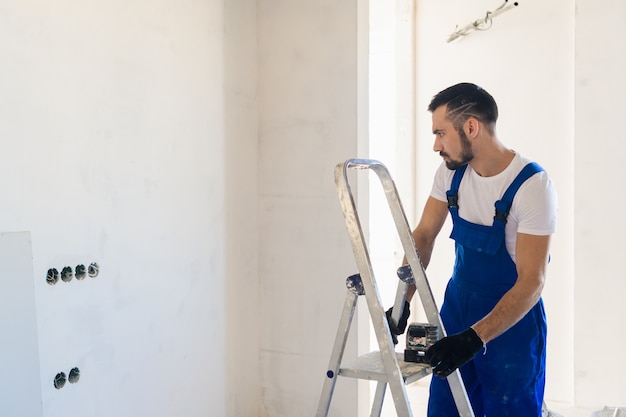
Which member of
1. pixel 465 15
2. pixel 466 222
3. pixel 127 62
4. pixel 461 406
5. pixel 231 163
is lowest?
pixel 461 406

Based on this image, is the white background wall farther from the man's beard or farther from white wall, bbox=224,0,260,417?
the man's beard

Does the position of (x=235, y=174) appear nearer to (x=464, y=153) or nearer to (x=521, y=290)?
(x=464, y=153)

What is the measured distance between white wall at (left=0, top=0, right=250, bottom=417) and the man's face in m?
1.05

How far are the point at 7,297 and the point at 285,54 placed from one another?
1.76m

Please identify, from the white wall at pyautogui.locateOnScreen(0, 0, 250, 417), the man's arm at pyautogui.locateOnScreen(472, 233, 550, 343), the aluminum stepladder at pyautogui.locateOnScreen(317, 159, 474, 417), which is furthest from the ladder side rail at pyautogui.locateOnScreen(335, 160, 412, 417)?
the white wall at pyautogui.locateOnScreen(0, 0, 250, 417)

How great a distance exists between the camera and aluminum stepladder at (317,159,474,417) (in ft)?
4.81

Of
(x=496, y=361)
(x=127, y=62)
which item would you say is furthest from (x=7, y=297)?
(x=496, y=361)

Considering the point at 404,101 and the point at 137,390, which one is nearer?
the point at 137,390

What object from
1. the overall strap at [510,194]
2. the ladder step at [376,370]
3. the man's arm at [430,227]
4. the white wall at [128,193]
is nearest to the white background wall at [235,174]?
the white wall at [128,193]

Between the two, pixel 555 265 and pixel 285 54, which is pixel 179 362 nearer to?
pixel 285 54

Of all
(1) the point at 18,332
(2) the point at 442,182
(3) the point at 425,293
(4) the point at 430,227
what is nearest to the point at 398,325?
(3) the point at 425,293

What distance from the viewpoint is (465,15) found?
136 inches

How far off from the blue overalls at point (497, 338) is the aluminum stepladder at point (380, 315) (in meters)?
0.27

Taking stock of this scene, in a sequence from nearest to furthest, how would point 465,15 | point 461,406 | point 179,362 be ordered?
1. point 461,406
2. point 179,362
3. point 465,15
